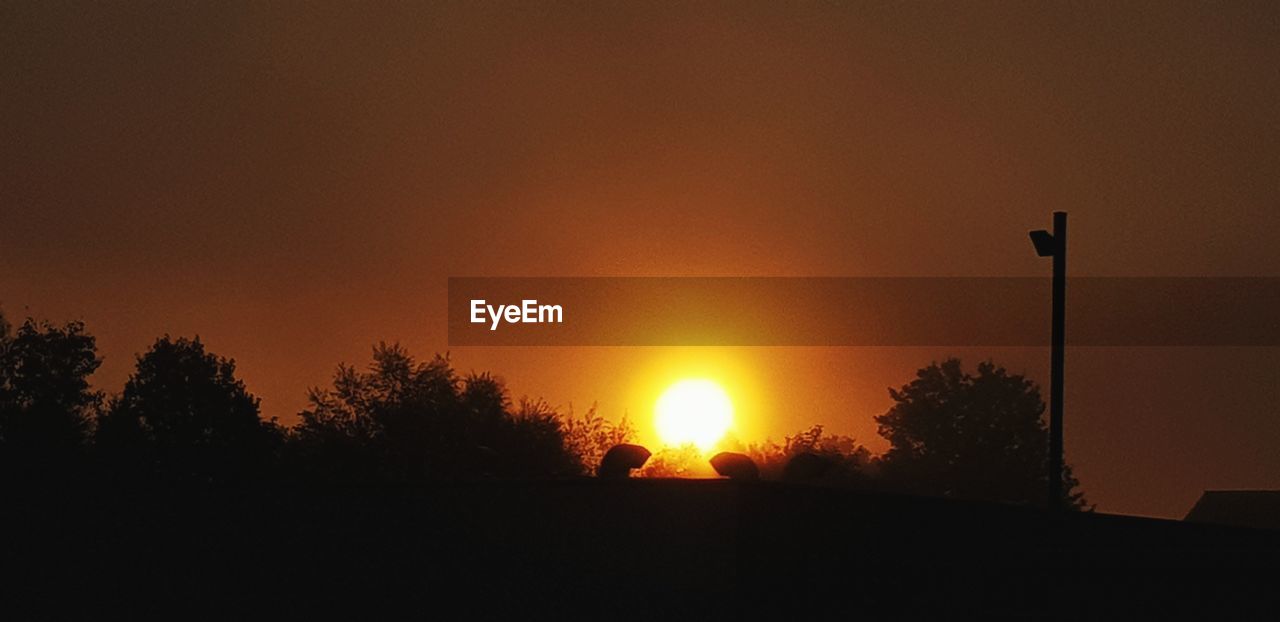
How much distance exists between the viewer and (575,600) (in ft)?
70.9

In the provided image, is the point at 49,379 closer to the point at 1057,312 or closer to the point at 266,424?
the point at 266,424

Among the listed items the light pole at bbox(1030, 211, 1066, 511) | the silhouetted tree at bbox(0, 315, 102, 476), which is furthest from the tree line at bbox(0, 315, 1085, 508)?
the light pole at bbox(1030, 211, 1066, 511)

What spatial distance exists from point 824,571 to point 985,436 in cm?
8827

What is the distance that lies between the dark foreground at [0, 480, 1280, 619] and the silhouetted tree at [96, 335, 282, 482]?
58739 mm

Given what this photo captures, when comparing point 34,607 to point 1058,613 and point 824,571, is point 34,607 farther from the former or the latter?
point 1058,613

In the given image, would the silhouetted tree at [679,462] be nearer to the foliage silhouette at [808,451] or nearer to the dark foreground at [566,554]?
the foliage silhouette at [808,451]

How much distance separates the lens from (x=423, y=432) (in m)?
82.5

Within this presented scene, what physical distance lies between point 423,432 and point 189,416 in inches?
464

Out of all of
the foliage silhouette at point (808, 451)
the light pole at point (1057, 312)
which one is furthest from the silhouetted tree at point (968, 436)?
the light pole at point (1057, 312)

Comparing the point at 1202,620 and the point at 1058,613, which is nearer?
the point at 1202,620

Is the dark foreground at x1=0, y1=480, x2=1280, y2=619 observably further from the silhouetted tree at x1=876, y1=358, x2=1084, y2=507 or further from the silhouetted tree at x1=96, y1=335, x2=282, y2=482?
the silhouetted tree at x1=876, y1=358, x2=1084, y2=507

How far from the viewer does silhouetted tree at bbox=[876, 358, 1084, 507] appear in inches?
4060

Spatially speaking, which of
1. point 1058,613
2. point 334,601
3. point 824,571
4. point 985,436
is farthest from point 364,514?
point 985,436

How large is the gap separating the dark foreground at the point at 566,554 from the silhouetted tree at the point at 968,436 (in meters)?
81.5
